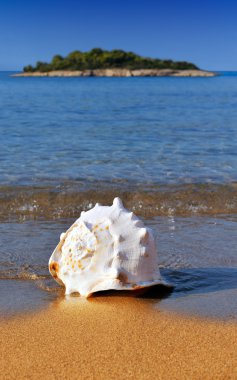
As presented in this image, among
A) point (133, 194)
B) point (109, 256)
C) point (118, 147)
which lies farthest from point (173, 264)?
point (118, 147)

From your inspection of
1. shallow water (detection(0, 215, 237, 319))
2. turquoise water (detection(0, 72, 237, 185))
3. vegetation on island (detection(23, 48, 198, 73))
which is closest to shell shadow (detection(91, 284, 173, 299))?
shallow water (detection(0, 215, 237, 319))

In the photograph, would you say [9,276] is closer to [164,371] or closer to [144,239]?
[144,239]

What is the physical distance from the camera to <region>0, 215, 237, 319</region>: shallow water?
3.86 m

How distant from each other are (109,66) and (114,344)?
120 meters

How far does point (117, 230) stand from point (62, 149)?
7.70 m

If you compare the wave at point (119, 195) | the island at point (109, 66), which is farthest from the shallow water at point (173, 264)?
the island at point (109, 66)

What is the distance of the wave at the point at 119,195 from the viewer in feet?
22.7

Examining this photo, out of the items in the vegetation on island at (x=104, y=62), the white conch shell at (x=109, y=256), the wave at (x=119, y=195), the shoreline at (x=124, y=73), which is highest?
the vegetation on island at (x=104, y=62)

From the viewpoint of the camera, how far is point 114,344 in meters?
3.13

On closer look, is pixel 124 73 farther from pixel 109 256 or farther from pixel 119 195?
pixel 109 256

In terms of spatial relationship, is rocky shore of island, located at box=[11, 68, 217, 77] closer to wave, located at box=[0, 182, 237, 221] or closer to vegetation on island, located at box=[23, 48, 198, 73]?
vegetation on island, located at box=[23, 48, 198, 73]

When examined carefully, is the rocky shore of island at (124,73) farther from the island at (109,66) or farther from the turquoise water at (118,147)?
Answer: the turquoise water at (118,147)

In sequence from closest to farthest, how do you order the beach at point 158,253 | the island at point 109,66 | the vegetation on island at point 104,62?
the beach at point 158,253
the island at point 109,66
the vegetation on island at point 104,62

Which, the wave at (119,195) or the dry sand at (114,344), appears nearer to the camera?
the dry sand at (114,344)
